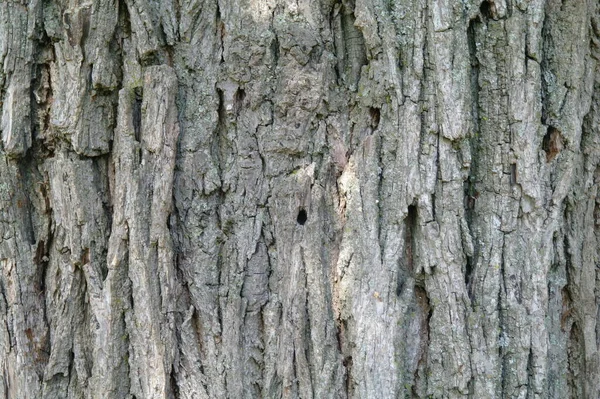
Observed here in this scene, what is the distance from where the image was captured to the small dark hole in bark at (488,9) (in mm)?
1801

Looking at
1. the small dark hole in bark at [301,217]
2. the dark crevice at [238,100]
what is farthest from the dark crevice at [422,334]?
the dark crevice at [238,100]

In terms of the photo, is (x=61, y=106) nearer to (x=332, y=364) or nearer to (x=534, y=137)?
(x=332, y=364)

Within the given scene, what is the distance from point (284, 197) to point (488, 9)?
919mm

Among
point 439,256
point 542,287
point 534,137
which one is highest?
point 534,137

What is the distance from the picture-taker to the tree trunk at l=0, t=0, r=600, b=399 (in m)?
1.75

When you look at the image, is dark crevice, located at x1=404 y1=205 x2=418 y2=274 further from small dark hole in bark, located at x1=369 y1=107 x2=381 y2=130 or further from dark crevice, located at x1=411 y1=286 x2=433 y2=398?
small dark hole in bark, located at x1=369 y1=107 x2=381 y2=130

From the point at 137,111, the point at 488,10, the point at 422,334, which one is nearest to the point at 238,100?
the point at 137,111

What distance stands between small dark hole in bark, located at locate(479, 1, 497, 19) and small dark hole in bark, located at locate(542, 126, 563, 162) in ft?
1.40

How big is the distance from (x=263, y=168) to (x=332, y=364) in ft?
2.19

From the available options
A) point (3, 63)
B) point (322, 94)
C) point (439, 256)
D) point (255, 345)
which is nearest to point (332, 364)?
point (255, 345)

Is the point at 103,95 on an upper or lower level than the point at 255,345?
upper

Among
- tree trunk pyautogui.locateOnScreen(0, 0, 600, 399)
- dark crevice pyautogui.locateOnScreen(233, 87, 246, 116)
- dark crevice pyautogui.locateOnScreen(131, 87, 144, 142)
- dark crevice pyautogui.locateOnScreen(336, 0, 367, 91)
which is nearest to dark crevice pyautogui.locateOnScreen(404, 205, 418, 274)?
tree trunk pyautogui.locateOnScreen(0, 0, 600, 399)

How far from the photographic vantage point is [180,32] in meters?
1.83

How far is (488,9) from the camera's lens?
1.82 meters
